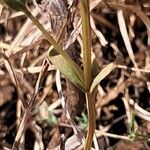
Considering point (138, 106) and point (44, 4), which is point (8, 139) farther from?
point (44, 4)

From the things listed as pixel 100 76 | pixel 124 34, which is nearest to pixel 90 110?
pixel 100 76

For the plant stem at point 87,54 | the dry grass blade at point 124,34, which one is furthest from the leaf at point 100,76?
the dry grass blade at point 124,34

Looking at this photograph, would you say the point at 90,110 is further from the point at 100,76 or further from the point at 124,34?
the point at 124,34

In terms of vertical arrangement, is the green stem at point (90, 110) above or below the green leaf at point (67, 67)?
below

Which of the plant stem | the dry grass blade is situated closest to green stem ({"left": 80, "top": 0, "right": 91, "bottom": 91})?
the plant stem

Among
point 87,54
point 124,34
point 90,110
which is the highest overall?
point 87,54

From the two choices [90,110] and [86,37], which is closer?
[86,37]

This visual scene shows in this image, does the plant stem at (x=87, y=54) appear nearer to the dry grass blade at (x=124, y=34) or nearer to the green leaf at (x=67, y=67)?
the green leaf at (x=67, y=67)

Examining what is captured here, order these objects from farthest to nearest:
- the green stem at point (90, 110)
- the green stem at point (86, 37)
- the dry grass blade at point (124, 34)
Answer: the dry grass blade at point (124, 34)
the green stem at point (90, 110)
the green stem at point (86, 37)
